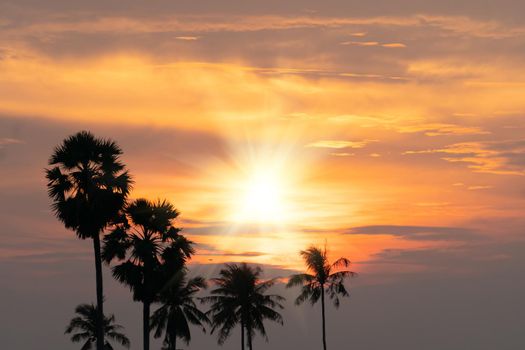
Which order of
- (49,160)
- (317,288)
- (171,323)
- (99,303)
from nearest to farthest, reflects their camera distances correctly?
(99,303) < (49,160) < (171,323) < (317,288)

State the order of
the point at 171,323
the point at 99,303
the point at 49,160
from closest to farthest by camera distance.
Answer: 1. the point at 99,303
2. the point at 49,160
3. the point at 171,323

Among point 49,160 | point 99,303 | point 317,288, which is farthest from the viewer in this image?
point 317,288

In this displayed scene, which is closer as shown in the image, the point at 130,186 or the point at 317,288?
the point at 130,186

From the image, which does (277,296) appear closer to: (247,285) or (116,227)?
(247,285)

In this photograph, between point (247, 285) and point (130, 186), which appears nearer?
point (130, 186)

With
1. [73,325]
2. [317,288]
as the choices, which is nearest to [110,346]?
[73,325]

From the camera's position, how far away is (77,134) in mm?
88438

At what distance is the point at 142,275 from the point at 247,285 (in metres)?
29.8

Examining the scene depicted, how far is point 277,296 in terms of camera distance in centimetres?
11919

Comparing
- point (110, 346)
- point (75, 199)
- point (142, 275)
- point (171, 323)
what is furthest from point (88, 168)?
point (110, 346)

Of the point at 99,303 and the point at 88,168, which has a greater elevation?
the point at 88,168

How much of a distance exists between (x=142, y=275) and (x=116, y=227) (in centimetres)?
462

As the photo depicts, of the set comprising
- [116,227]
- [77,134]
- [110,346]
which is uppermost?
[77,134]

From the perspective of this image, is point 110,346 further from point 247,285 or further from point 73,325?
point 247,285
